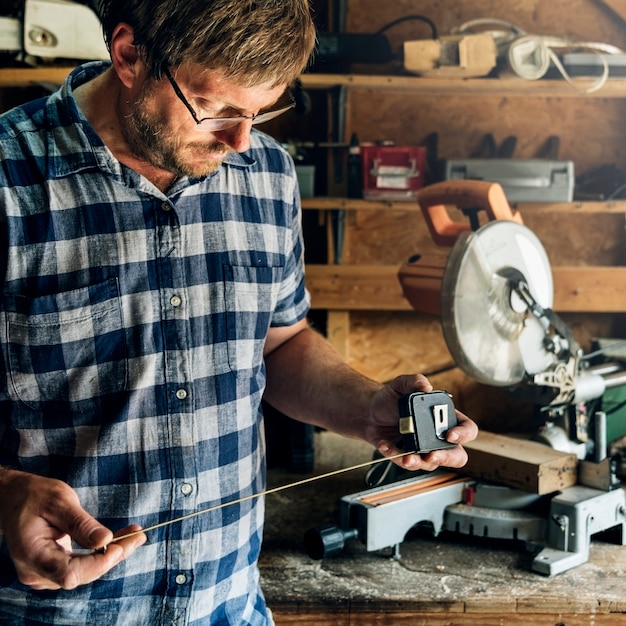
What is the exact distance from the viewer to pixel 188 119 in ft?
3.49

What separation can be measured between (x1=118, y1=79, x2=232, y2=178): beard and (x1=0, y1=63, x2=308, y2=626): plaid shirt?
38mm

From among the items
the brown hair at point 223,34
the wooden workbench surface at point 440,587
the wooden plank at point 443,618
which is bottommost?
the wooden plank at point 443,618

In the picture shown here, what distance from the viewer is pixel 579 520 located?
5.09 ft

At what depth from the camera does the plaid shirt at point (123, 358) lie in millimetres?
1050

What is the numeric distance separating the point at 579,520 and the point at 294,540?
59 centimetres

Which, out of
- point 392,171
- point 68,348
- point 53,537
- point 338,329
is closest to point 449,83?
point 392,171

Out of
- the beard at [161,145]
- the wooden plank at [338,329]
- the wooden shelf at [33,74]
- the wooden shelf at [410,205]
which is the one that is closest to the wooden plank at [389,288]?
the wooden plank at [338,329]

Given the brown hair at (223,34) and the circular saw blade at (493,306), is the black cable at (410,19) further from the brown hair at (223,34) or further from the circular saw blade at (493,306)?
the brown hair at (223,34)

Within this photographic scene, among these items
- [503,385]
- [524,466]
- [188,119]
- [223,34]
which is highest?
[223,34]

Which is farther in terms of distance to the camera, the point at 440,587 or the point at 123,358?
the point at 440,587

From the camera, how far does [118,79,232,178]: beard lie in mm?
1062

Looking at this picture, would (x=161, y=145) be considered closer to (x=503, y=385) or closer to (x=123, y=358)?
(x=123, y=358)

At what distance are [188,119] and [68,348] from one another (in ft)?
1.16

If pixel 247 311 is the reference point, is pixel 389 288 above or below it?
below
